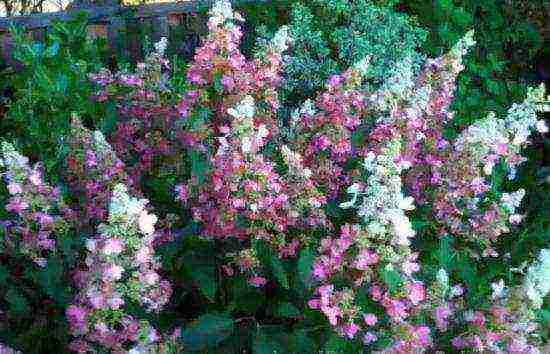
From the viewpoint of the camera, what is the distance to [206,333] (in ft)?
6.81

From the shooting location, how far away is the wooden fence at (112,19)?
3922mm

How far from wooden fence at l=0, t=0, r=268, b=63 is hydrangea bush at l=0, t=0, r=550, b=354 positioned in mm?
1259

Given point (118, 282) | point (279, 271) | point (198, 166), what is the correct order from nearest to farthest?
point (118, 282) < point (279, 271) < point (198, 166)

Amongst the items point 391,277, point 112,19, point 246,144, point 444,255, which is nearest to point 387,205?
point 391,277

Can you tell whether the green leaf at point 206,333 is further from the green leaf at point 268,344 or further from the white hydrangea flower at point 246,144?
the white hydrangea flower at point 246,144

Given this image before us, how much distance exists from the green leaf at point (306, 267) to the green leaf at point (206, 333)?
218 mm

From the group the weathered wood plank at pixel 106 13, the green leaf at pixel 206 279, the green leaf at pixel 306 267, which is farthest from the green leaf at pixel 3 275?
the weathered wood plank at pixel 106 13

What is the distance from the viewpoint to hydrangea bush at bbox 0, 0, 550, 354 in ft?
6.26

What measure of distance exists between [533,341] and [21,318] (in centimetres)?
137

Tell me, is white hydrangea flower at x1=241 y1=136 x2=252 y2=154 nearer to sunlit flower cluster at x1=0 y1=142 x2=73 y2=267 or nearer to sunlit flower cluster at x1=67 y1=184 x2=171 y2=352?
sunlit flower cluster at x1=67 y1=184 x2=171 y2=352

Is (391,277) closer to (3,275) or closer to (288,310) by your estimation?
(288,310)

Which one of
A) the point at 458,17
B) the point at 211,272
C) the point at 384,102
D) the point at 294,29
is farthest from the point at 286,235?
the point at 458,17

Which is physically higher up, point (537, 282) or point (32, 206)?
point (32, 206)

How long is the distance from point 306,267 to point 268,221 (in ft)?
0.61
